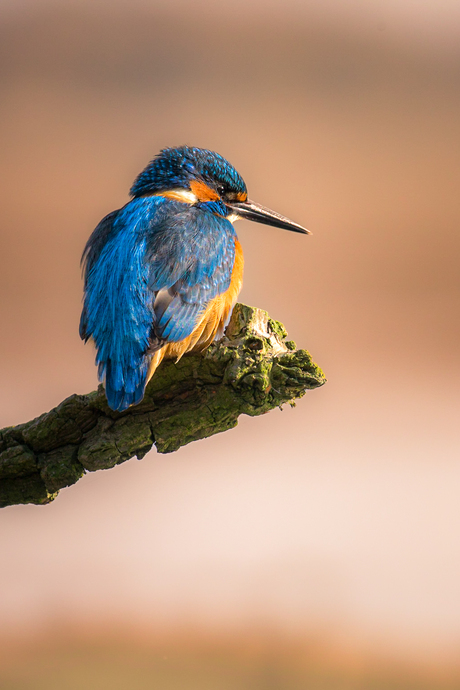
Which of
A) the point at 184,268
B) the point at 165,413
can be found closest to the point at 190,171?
the point at 184,268

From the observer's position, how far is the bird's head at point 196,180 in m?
1.37

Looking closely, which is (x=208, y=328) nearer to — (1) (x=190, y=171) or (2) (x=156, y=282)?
(2) (x=156, y=282)

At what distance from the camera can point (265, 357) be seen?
3.33 feet

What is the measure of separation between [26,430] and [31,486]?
10 cm

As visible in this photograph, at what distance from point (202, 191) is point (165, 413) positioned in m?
0.55

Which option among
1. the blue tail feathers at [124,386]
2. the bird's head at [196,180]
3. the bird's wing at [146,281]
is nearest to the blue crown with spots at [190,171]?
the bird's head at [196,180]

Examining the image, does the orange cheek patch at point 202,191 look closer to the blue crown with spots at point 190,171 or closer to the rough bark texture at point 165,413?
the blue crown with spots at point 190,171

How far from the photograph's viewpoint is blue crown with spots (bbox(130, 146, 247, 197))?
4.54 ft

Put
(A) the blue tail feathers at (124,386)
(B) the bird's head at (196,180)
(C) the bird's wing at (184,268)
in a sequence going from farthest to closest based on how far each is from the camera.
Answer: (B) the bird's head at (196,180)
(C) the bird's wing at (184,268)
(A) the blue tail feathers at (124,386)

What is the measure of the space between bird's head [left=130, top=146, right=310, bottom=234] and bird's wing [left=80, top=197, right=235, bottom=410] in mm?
118

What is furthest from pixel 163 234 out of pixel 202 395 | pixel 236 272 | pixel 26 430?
pixel 26 430

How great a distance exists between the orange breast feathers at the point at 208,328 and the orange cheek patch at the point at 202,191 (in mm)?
208

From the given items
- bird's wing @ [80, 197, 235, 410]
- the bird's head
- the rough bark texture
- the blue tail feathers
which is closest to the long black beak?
the bird's head

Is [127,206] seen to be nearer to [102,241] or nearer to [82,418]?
[102,241]
